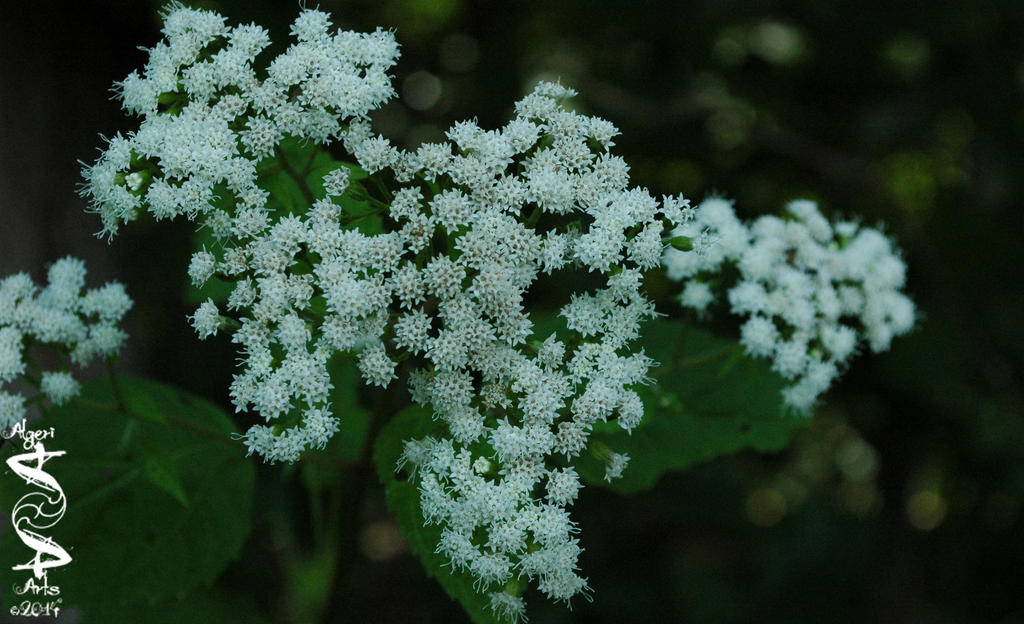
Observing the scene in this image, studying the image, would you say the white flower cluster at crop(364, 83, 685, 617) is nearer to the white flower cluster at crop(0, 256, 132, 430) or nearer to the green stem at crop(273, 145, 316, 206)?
the green stem at crop(273, 145, 316, 206)

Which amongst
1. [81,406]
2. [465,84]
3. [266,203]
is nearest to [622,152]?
[465,84]

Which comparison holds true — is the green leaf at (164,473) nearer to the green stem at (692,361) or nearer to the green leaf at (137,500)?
the green leaf at (137,500)

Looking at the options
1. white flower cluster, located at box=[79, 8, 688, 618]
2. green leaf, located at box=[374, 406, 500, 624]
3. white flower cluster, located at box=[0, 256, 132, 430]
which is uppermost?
white flower cluster, located at box=[79, 8, 688, 618]

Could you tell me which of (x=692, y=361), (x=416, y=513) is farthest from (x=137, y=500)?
(x=692, y=361)

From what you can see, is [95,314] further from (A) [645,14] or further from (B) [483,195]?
(A) [645,14]

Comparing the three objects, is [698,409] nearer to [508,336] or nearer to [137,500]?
[508,336]

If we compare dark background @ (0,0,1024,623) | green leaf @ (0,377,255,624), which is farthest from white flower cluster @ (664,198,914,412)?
green leaf @ (0,377,255,624)

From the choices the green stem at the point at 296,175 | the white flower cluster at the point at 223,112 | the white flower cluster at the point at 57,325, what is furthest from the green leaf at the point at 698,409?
the white flower cluster at the point at 57,325
